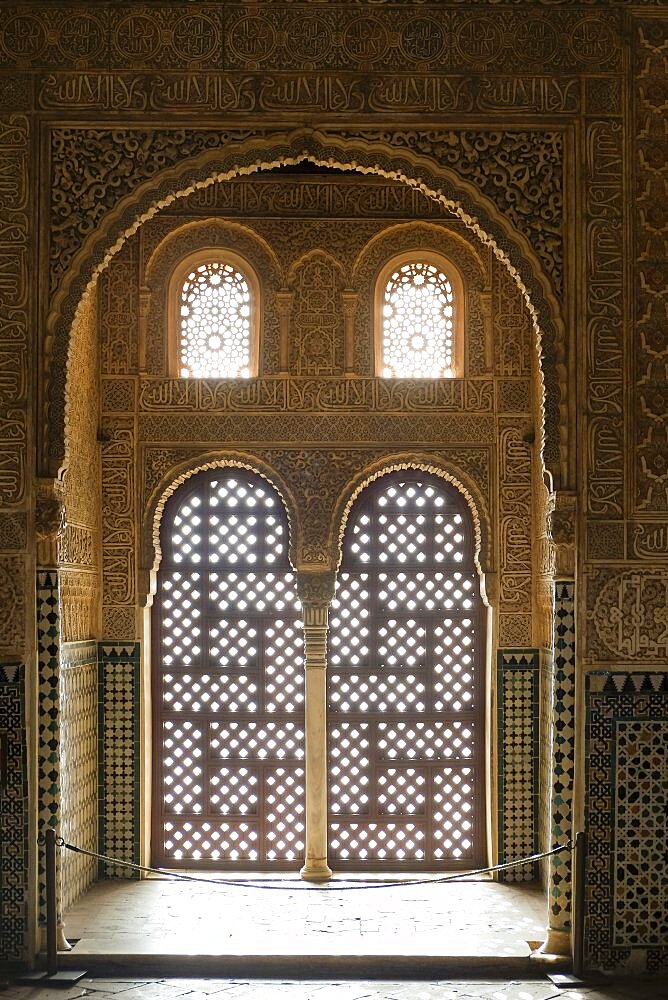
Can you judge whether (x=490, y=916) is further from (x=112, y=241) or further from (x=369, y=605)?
(x=112, y=241)

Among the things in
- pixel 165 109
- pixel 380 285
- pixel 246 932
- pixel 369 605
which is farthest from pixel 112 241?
pixel 246 932

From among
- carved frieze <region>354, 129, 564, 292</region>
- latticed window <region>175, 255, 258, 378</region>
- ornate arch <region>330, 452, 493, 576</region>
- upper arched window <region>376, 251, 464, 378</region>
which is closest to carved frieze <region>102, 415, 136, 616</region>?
latticed window <region>175, 255, 258, 378</region>

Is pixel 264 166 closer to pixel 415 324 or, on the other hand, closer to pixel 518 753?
pixel 415 324

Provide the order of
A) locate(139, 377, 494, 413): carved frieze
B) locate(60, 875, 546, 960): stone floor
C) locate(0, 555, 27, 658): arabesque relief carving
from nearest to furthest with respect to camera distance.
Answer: locate(0, 555, 27, 658): arabesque relief carving
locate(60, 875, 546, 960): stone floor
locate(139, 377, 494, 413): carved frieze

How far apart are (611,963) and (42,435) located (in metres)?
4.23

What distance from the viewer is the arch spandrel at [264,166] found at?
6477 millimetres

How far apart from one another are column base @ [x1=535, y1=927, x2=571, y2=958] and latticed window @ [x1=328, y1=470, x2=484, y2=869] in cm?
222

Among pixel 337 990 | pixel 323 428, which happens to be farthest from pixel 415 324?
pixel 337 990

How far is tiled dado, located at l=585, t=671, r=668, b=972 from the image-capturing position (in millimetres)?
6379

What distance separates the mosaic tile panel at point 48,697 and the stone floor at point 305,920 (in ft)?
2.86

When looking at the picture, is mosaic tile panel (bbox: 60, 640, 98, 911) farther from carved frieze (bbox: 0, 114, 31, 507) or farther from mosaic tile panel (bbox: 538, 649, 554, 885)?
mosaic tile panel (bbox: 538, 649, 554, 885)

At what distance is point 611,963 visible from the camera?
636cm

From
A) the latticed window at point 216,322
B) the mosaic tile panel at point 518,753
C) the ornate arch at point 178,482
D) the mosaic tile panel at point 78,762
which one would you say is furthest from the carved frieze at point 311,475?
the mosaic tile panel at point 518,753

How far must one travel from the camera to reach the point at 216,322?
8766 millimetres
